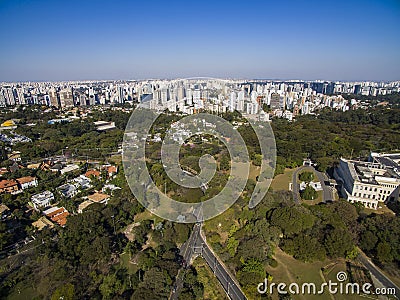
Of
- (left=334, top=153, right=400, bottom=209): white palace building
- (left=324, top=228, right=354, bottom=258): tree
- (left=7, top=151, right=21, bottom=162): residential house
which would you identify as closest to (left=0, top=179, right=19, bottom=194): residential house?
(left=7, top=151, right=21, bottom=162): residential house

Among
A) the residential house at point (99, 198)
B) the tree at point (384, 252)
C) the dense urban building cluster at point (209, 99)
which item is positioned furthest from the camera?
the dense urban building cluster at point (209, 99)

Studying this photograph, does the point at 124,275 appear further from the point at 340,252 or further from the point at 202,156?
the point at 202,156

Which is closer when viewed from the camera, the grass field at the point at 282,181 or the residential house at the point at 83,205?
the residential house at the point at 83,205

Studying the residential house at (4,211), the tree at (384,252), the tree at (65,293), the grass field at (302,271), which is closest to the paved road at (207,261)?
the grass field at (302,271)

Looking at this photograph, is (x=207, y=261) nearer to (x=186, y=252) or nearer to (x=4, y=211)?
(x=186, y=252)

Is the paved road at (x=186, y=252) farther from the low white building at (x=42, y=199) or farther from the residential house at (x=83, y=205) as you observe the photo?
the low white building at (x=42, y=199)

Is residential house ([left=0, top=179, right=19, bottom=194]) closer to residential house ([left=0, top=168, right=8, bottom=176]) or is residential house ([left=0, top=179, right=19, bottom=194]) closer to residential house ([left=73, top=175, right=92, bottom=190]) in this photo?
residential house ([left=0, top=168, right=8, bottom=176])

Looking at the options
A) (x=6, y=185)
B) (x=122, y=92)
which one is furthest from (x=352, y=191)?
(x=122, y=92)
